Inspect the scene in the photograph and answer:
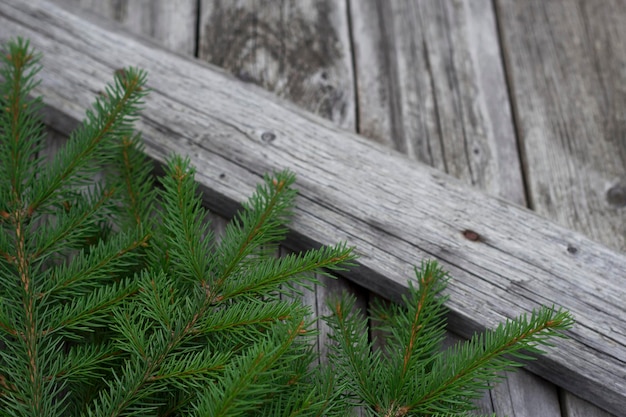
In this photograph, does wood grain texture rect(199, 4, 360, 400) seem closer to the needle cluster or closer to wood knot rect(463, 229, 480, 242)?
wood knot rect(463, 229, 480, 242)

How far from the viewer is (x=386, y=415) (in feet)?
3.04

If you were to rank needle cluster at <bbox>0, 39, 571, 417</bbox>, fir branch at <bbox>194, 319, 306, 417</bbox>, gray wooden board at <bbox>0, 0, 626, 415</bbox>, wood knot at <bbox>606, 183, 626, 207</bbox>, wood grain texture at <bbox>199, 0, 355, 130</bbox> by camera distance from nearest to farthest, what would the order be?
fir branch at <bbox>194, 319, 306, 417</bbox>, needle cluster at <bbox>0, 39, 571, 417</bbox>, gray wooden board at <bbox>0, 0, 626, 415</bbox>, wood knot at <bbox>606, 183, 626, 207</bbox>, wood grain texture at <bbox>199, 0, 355, 130</bbox>

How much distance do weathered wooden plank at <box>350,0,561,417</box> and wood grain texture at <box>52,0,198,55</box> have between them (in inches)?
18.0

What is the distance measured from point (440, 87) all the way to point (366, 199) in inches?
20.9

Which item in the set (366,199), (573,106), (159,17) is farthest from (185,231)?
(573,106)

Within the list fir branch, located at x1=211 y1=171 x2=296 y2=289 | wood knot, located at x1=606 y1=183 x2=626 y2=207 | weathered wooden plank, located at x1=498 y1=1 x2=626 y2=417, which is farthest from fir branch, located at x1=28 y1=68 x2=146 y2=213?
wood knot, located at x1=606 y1=183 x2=626 y2=207

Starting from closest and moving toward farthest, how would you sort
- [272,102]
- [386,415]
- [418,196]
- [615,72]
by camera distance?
[386,415], [418,196], [272,102], [615,72]

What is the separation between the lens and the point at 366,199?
4.23 ft

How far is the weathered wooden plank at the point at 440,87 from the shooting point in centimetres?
155

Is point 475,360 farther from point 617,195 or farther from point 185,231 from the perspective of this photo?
point 617,195

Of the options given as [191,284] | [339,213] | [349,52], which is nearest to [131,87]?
[191,284]

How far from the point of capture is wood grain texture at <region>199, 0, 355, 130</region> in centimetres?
164

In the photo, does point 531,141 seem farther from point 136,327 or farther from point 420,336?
point 136,327

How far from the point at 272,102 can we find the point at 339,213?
13.4 inches
